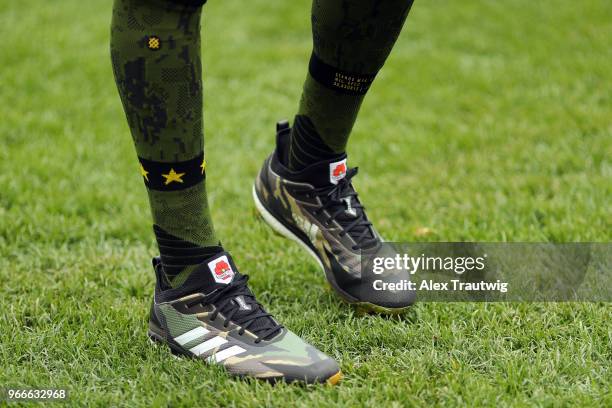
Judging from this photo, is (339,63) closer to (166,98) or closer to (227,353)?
(166,98)

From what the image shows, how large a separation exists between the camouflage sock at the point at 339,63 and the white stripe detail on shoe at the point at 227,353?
0.60 meters

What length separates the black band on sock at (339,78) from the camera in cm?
188

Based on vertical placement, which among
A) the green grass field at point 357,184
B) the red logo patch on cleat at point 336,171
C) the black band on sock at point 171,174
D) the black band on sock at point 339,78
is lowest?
the green grass field at point 357,184

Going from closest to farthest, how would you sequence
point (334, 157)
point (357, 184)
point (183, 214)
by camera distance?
point (183, 214) → point (334, 157) → point (357, 184)

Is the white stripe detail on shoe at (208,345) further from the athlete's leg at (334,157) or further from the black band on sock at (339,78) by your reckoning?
the black band on sock at (339,78)

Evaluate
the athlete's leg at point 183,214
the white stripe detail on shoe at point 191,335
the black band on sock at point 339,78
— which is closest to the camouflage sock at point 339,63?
the black band on sock at point 339,78

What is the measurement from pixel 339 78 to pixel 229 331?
0.71m

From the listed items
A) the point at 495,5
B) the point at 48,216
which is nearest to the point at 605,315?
the point at 48,216

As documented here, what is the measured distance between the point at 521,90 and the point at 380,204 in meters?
1.68

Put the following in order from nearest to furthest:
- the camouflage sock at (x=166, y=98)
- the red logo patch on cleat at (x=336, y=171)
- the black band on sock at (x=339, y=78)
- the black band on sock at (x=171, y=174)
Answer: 1. the camouflage sock at (x=166, y=98)
2. the black band on sock at (x=171, y=174)
3. the black band on sock at (x=339, y=78)
4. the red logo patch on cleat at (x=336, y=171)

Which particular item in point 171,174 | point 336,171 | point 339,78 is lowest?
point 336,171

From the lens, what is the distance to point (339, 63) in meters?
1.85

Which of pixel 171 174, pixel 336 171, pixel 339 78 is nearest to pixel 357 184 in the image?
pixel 336 171

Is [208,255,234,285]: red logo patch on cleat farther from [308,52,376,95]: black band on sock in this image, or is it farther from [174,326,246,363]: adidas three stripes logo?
[308,52,376,95]: black band on sock
